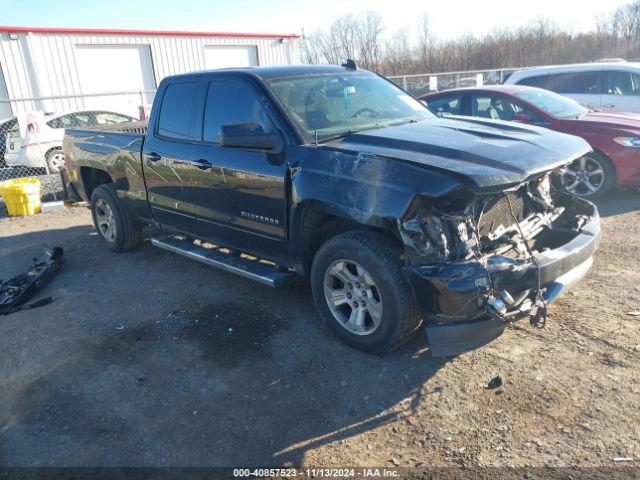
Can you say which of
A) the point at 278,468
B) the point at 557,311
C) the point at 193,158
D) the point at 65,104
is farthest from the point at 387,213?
the point at 65,104

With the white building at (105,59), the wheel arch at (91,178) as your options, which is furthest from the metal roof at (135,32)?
the wheel arch at (91,178)

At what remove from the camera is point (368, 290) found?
3.82m

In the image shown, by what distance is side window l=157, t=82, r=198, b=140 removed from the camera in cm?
524

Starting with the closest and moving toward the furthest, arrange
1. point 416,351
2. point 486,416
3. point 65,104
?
point 486,416 → point 416,351 → point 65,104

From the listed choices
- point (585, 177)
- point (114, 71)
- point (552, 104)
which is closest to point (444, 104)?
point (552, 104)

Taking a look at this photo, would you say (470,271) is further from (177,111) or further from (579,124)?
(579,124)

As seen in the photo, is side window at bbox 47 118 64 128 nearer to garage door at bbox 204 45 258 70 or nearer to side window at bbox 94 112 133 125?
side window at bbox 94 112 133 125

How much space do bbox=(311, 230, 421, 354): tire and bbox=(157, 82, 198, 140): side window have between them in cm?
212

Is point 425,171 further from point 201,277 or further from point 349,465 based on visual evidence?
point 201,277

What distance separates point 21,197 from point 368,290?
780 centimetres

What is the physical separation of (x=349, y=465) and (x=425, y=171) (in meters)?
1.74

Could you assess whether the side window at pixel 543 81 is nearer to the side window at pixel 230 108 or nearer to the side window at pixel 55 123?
the side window at pixel 230 108

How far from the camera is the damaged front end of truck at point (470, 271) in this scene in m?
3.30

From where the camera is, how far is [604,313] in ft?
14.1
